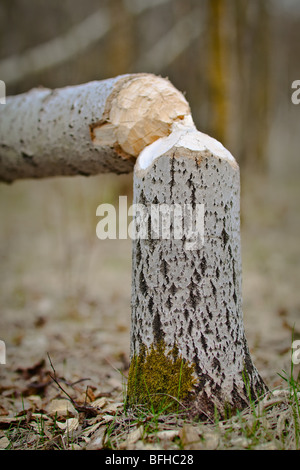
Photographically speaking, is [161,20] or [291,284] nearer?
[291,284]

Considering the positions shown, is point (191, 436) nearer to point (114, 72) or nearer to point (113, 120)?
point (113, 120)

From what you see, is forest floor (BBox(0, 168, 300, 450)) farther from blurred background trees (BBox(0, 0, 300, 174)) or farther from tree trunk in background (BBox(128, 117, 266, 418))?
blurred background trees (BBox(0, 0, 300, 174))

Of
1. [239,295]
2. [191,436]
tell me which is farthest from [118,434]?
[239,295]

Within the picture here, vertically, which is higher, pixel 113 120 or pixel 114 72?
pixel 114 72

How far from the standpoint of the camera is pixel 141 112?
66.7 inches

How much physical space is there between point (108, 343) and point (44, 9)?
1246 cm

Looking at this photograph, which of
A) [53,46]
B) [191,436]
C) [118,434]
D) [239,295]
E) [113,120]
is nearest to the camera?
[191,436]

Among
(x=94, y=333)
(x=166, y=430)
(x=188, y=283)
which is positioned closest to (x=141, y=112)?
(x=188, y=283)

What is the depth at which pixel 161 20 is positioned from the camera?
13406 mm

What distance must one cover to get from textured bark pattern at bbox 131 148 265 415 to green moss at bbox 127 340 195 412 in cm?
3

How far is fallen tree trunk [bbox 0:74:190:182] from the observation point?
1.71m

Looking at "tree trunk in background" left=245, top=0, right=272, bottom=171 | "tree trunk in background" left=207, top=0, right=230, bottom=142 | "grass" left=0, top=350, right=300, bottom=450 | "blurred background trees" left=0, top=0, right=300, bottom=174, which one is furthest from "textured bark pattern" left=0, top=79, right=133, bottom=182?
"tree trunk in background" left=245, top=0, right=272, bottom=171

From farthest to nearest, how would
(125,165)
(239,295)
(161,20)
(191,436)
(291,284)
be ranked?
(161,20) → (291,284) → (125,165) → (239,295) → (191,436)

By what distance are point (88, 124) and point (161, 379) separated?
1143mm
